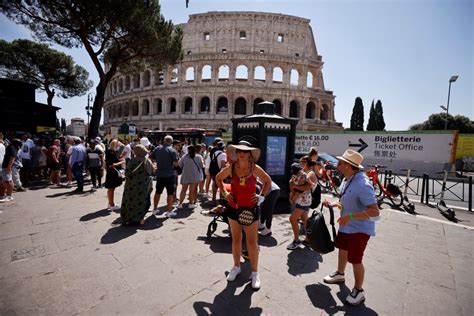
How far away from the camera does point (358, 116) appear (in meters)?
44.6

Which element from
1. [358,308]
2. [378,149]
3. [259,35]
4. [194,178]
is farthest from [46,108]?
[259,35]

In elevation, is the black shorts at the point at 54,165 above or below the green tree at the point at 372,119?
below

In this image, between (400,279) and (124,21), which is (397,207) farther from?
(124,21)

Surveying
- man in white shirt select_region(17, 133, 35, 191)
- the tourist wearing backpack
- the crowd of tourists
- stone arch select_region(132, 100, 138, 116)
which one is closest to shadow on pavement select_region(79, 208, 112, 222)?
the crowd of tourists

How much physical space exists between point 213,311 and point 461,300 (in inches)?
114

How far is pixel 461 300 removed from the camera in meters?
2.58

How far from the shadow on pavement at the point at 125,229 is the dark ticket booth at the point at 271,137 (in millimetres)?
2929

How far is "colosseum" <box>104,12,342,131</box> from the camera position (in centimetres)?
3525

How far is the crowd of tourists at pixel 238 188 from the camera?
8.08ft

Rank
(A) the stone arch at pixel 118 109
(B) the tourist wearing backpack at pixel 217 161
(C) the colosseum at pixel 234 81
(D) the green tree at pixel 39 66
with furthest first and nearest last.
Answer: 1. (A) the stone arch at pixel 118 109
2. (C) the colosseum at pixel 234 81
3. (D) the green tree at pixel 39 66
4. (B) the tourist wearing backpack at pixel 217 161

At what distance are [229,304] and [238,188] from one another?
126 cm

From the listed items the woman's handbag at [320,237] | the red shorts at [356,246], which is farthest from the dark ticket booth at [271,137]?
the red shorts at [356,246]

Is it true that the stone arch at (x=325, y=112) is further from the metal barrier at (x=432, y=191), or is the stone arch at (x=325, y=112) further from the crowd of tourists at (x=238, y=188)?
the crowd of tourists at (x=238, y=188)

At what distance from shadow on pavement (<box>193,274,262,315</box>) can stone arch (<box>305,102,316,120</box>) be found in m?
39.7
